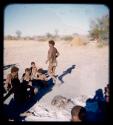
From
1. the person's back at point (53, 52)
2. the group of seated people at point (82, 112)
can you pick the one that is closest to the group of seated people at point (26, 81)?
the person's back at point (53, 52)

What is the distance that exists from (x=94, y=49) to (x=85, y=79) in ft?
1.05

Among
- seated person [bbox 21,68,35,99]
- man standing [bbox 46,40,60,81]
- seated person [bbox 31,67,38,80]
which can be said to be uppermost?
man standing [bbox 46,40,60,81]

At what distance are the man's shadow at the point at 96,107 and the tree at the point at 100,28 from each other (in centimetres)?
56

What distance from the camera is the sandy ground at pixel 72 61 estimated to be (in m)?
3.61

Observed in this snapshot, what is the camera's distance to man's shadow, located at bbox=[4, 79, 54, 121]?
3594 millimetres

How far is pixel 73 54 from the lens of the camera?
3.64 m

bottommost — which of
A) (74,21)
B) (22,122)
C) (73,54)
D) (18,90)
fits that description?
(22,122)

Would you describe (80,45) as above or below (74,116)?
above

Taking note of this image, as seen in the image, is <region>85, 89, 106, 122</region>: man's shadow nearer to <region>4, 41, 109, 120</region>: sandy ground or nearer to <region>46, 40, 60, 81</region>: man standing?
<region>4, 41, 109, 120</region>: sandy ground

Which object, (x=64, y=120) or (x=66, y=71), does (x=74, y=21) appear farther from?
(x=64, y=120)

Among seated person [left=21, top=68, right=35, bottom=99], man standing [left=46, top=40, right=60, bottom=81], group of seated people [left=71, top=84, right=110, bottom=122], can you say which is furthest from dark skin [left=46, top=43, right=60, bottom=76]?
group of seated people [left=71, top=84, right=110, bottom=122]

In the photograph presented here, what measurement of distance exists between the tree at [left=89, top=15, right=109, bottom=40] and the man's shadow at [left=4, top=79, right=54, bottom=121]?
0.67 metres

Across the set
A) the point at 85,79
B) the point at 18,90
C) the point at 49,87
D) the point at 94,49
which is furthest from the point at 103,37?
the point at 18,90

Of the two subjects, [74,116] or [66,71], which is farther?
[66,71]
